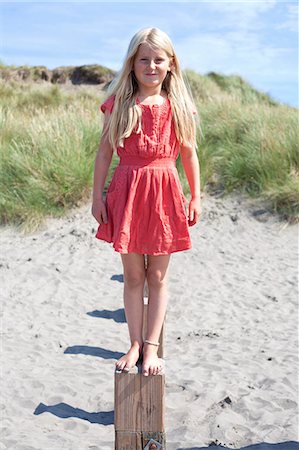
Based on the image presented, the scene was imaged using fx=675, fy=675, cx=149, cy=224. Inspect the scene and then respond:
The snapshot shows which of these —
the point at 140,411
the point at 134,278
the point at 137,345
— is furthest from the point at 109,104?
the point at 140,411

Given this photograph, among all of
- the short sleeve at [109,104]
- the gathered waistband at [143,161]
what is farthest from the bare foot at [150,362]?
the short sleeve at [109,104]

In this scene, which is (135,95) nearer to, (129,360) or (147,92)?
(147,92)

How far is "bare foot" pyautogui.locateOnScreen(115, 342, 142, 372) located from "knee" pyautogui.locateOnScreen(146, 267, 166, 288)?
0.93ft

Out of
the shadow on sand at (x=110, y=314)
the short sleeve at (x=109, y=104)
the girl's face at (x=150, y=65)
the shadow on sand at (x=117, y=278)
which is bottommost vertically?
the shadow on sand at (x=110, y=314)

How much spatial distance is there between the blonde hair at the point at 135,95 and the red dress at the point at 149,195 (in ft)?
0.14

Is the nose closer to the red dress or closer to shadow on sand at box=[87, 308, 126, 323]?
the red dress

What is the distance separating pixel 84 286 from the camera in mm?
7203

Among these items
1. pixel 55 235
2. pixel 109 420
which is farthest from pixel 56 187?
pixel 109 420

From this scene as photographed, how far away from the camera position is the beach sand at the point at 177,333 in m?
4.07

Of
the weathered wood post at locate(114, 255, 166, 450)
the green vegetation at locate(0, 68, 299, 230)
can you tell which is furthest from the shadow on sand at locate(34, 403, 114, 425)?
the green vegetation at locate(0, 68, 299, 230)

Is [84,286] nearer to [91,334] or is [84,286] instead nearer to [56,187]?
[91,334]

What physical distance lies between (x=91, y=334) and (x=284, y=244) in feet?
10.6

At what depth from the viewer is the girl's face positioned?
119 inches

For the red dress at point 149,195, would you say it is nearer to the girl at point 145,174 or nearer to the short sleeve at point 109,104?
the girl at point 145,174
